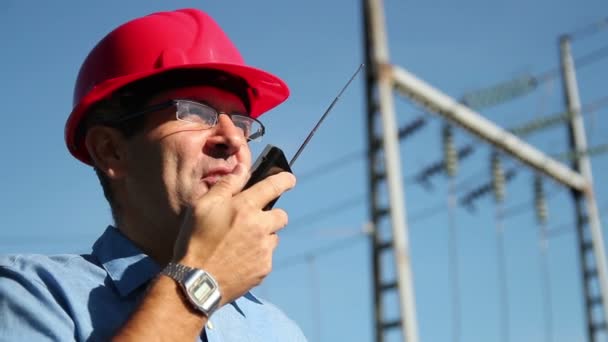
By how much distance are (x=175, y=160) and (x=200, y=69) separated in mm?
325

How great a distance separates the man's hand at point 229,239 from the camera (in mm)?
1777

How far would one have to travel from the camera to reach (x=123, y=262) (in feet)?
6.77

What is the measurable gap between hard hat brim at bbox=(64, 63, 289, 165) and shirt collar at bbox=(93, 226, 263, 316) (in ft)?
1.15

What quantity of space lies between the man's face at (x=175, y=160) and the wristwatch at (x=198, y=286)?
40cm

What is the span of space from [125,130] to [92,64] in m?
0.27

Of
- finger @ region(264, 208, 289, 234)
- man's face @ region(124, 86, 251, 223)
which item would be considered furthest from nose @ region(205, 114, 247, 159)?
finger @ region(264, 208, 289, 234)

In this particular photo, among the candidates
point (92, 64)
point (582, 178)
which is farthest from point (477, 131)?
point (92, 64)

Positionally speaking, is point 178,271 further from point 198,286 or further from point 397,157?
point 397,157

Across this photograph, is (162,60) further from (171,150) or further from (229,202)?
(229,202)

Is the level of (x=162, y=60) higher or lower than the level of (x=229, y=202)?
higher

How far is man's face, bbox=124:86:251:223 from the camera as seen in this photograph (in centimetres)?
214

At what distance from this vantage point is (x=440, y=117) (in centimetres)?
1342

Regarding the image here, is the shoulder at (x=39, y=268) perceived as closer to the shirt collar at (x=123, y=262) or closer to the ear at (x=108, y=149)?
the shirt collar at (x=123, y=262)

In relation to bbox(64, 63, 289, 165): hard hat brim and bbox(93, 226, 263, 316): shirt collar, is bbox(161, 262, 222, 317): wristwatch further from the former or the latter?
bbox(64, 63, 289, 165): hard hat brim
